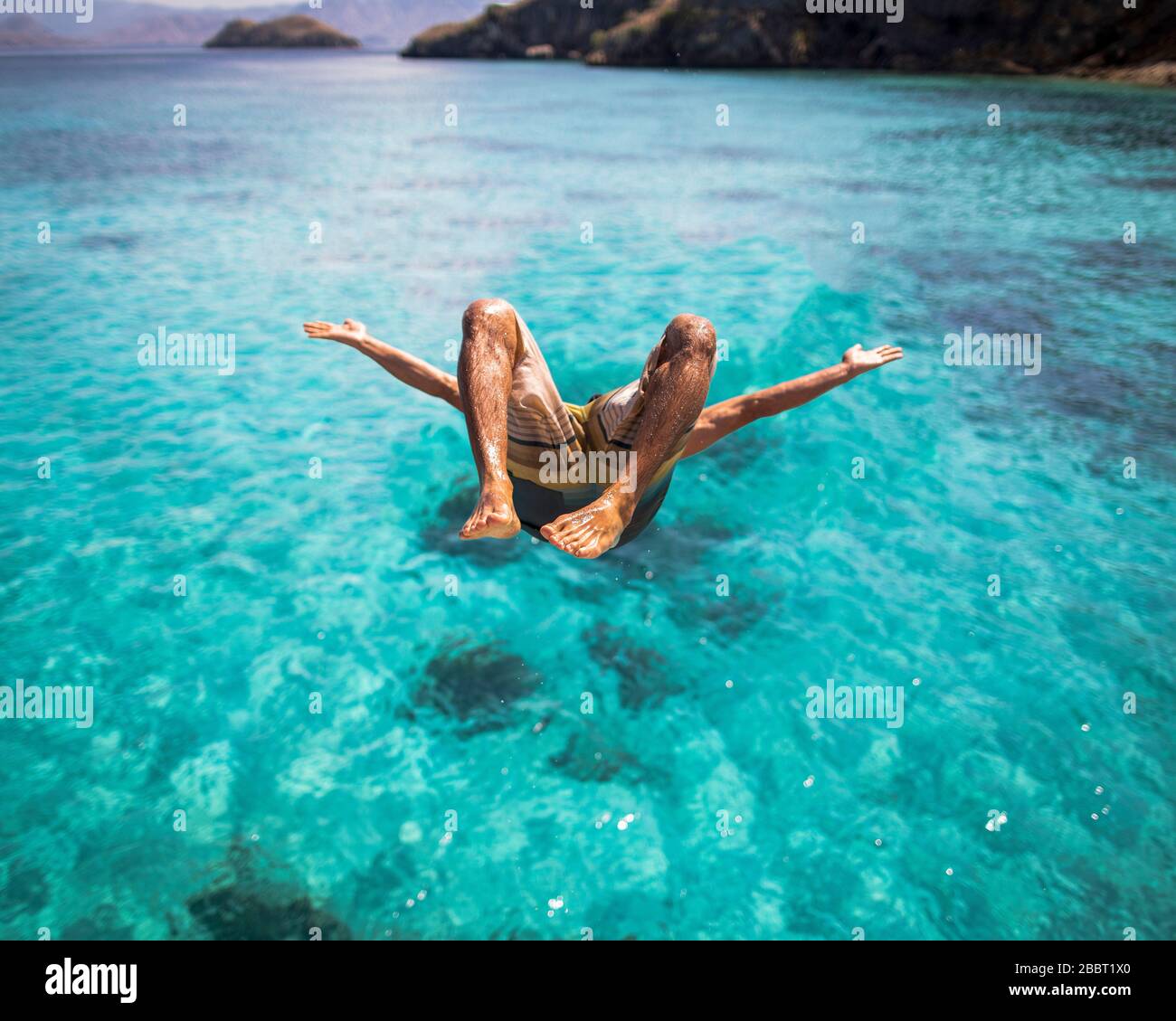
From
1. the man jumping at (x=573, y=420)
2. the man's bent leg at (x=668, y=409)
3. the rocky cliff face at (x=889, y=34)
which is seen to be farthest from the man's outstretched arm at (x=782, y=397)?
the rocky cliff face at (x=889, y=34)

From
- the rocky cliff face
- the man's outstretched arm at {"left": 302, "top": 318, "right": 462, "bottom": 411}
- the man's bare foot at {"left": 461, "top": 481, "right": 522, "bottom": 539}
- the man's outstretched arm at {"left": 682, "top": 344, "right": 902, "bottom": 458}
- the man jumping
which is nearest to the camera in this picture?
the man's bare foot at {"left": 461, "top": 481, "right": 522, "bottom": 539}

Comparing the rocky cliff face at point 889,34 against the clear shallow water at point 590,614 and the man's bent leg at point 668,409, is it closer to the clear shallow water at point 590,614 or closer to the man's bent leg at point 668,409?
the clear shallow water at point 590,614

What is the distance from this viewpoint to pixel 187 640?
5.68 m

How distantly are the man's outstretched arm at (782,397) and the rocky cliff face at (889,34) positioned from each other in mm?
34647

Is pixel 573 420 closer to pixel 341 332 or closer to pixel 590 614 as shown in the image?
pixel 341 332

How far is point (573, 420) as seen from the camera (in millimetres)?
4555

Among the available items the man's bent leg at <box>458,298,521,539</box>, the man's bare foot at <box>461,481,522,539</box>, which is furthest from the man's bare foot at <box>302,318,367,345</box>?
the man's bare foot at <box>461,481,522,539</box>

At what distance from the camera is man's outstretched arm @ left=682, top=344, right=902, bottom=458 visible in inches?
167

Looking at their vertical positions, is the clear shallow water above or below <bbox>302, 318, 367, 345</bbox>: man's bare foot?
below

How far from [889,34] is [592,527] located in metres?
48.6

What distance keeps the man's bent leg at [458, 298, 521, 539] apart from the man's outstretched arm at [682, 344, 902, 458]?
1.14 metres

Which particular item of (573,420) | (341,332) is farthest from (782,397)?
(341,332)

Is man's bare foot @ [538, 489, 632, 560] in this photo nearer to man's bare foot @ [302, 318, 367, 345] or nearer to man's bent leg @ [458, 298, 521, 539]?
man's bent leg @ [458, 298, 521, 539]

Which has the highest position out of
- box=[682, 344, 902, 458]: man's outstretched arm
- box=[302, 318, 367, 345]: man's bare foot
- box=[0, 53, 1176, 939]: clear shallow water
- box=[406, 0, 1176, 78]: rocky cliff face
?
box=[406, 0, 1176, 78]: rocky cliff face
